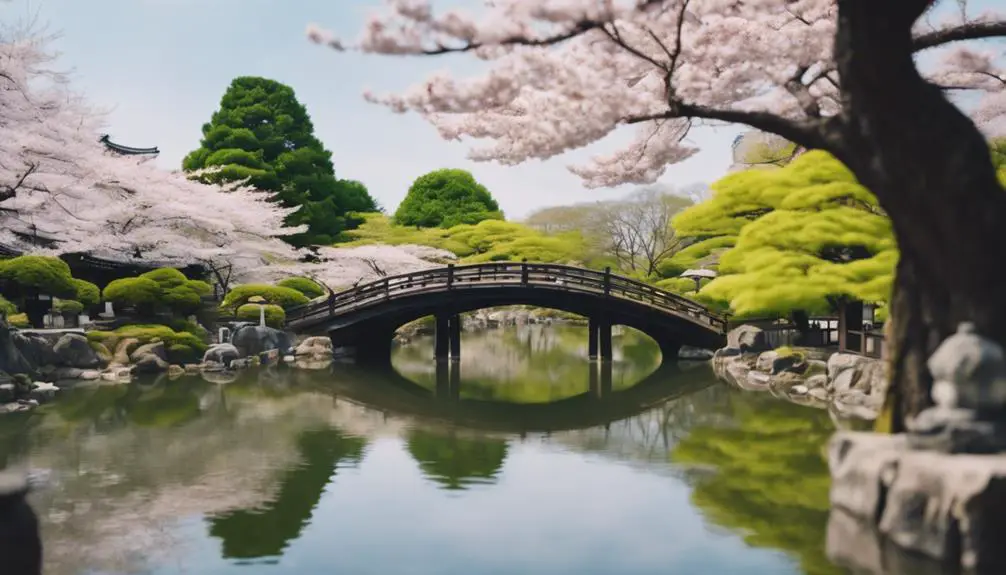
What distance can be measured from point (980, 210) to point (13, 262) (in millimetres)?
20531

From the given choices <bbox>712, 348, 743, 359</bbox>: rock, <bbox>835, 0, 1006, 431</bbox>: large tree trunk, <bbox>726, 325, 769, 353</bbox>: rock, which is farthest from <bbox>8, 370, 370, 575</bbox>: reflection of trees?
<bbox>726, 325, 769, 353</bbox>: rock

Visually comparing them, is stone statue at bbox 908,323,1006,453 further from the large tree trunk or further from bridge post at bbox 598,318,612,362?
bridge post at bbox 598,318,612,362

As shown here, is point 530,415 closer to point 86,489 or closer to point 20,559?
point 86,489

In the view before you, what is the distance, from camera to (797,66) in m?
12.3

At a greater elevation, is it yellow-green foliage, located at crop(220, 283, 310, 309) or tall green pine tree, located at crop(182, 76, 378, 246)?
tall green pine tree, located at crop(182, 76, 378, 246)

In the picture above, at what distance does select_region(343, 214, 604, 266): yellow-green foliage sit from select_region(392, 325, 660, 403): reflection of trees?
3877 mm

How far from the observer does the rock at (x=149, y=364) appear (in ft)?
68.5

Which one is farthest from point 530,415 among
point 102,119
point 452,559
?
point 102,119

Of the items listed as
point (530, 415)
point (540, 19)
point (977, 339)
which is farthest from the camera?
point (530, 415)

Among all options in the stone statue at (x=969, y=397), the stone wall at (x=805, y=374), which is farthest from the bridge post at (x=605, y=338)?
the stone statue at (x=969, y=397)

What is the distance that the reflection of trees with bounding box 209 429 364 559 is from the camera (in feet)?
24.9

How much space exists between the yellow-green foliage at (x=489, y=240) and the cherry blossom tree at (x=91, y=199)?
19.6ft

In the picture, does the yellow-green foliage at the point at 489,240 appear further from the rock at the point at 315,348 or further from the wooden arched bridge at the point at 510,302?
the rock at the point at 315,348

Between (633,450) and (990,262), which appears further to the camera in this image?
(633,450)
